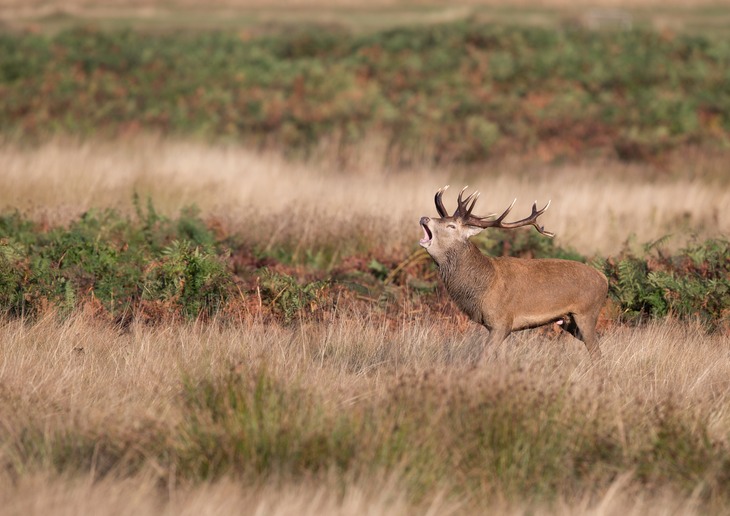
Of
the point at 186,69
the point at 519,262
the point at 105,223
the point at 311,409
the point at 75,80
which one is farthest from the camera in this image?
the point at 186,69

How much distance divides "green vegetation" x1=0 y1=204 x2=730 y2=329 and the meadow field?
31 mm

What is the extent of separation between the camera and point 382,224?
1245 centimetres

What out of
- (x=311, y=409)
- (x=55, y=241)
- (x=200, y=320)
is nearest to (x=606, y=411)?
(x=311, y=409)

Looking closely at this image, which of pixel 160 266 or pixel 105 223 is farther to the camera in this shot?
pixel 105 223

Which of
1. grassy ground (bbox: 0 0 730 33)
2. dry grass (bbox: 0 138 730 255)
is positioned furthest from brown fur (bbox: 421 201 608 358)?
grassy ground (bbox: 0 0 730 33)

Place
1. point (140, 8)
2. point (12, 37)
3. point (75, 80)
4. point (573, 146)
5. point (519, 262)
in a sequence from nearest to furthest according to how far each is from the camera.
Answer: point (519, 262)
point (573, 146)
point (75, 80)
point (12, 37)
point (140, 8)

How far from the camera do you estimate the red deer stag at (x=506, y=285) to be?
7.92m

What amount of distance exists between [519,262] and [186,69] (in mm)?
23324

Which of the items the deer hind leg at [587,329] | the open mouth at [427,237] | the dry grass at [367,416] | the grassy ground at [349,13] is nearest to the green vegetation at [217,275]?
the dry grass at [367,416]

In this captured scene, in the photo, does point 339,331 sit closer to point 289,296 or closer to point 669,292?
point 289,296

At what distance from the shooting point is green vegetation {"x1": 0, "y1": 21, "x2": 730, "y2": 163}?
22.5 m

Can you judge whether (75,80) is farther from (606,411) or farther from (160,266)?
(606,411)

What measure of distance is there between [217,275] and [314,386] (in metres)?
3.39

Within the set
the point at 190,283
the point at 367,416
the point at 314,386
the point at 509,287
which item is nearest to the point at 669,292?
the point at 509,287
